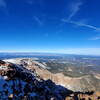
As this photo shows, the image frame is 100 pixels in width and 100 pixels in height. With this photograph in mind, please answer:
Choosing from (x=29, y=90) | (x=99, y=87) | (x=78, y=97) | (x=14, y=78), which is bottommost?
(x=99, y=87)

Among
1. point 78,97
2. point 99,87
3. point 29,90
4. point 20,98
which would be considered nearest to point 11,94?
point 20,98

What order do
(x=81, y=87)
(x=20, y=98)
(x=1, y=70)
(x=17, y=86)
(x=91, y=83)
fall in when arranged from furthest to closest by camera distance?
(x=91, y=83)
(x=81, y=87)
(x=1, y=70)
(x=17, y=86)
(x=20, y=98)

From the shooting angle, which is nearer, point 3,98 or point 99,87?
point 3,98

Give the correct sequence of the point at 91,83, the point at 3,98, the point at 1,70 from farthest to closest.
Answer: the point at 91,83 < the point at 1,70 < the point at 3,98

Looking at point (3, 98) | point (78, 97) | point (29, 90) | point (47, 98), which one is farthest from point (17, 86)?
point (78, 97)

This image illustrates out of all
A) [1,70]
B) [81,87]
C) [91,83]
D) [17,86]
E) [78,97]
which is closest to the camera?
[17,86]

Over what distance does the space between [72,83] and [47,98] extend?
271ft

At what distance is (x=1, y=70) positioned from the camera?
176 feet

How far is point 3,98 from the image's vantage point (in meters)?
38.6

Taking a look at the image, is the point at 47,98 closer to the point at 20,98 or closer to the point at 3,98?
the point at 20,98

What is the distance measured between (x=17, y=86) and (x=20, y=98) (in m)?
6.81

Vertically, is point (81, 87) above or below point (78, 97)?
below

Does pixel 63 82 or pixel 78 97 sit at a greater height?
pixel 78 97

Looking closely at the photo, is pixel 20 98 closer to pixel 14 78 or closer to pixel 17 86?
pixel 17 86
